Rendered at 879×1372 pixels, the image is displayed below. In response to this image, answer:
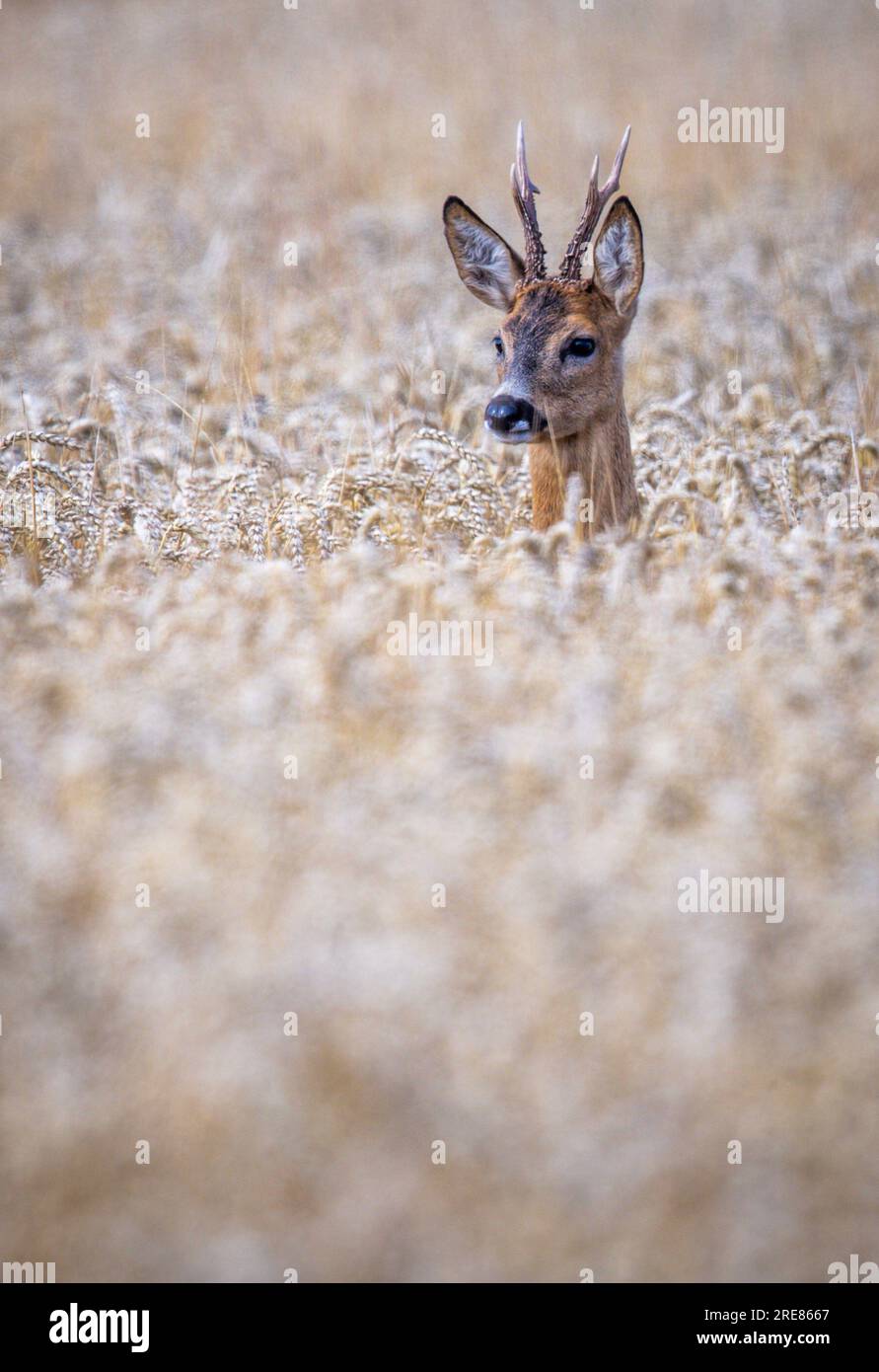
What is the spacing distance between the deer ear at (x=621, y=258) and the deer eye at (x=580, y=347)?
0.85 feet

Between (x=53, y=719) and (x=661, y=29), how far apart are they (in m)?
16.8

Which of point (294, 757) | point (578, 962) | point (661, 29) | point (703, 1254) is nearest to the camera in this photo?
point (703, 1254)

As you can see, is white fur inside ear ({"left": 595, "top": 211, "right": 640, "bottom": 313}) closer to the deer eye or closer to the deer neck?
the deer eye

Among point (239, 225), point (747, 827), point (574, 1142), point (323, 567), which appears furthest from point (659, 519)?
point (239, 225)

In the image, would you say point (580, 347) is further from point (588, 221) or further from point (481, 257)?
point (481, 257)

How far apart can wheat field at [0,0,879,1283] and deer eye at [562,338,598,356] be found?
58 cm

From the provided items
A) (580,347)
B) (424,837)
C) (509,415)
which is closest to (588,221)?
(580,347)

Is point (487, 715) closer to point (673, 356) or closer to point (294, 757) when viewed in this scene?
point (294, 757)

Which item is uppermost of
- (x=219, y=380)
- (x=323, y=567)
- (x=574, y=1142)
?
(x=219, y=380)

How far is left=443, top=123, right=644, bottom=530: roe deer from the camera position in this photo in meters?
6.00

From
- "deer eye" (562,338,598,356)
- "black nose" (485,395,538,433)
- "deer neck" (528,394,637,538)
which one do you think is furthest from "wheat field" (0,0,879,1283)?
"deer eye" (562,338,598,356)

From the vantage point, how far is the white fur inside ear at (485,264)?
6.39 meters

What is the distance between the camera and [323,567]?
17.1ft

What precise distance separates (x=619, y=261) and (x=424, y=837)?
3.40 m
